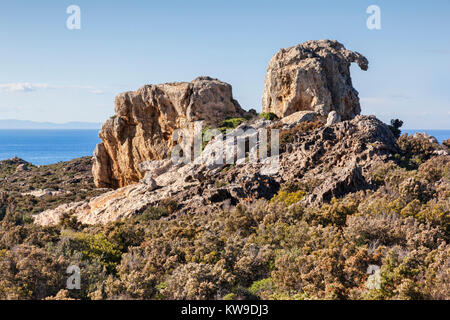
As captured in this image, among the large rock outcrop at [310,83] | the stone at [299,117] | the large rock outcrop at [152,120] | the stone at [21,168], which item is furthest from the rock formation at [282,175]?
the stone at [21,168]

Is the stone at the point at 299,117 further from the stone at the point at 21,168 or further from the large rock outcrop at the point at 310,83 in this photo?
the stone at the point at 21,168

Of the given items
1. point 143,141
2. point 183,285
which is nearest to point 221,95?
point 143,141

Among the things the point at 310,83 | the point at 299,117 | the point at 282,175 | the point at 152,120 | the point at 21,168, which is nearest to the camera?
the point at 282,175

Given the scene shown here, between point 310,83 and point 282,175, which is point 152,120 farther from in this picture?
point 282,175

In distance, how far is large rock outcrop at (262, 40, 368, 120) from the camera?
103 ft

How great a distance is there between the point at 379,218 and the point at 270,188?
6.62m

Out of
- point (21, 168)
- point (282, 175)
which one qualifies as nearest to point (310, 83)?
point (282, 175)

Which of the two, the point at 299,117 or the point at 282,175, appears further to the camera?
the point at 299,117

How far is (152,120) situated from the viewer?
3641cm

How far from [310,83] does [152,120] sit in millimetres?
13102

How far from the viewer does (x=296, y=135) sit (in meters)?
24.7

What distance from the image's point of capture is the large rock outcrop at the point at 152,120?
32.0 metres

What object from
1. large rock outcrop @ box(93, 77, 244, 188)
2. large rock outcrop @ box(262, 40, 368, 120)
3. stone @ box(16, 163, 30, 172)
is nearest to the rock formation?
large rock outcrop @ box(262, 40, 368, 120)
